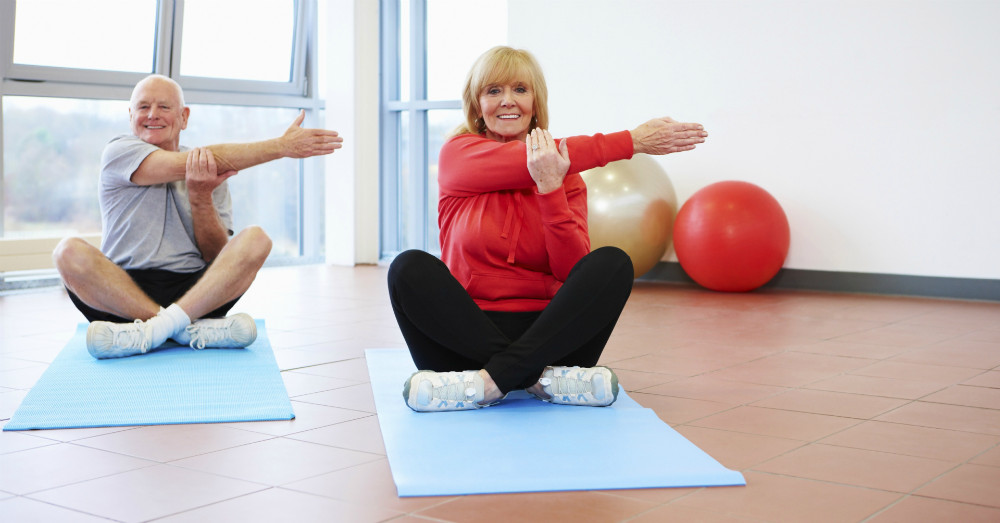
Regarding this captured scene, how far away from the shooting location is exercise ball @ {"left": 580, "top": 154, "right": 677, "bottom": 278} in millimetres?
4824

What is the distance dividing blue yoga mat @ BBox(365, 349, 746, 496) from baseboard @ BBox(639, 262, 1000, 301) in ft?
9.85

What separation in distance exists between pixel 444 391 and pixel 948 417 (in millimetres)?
1153

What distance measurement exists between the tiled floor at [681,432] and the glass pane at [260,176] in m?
2.86

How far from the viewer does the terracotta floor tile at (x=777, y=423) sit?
1998mm

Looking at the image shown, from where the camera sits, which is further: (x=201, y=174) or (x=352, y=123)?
(x=352, y=123)

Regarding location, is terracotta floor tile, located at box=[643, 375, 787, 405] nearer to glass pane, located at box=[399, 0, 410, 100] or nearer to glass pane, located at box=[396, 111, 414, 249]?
glass pane, located at box=[396, 111, 414, 249]

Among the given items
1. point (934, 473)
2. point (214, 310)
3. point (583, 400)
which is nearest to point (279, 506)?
point (583, 400)

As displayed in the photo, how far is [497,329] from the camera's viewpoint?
7.03 feet

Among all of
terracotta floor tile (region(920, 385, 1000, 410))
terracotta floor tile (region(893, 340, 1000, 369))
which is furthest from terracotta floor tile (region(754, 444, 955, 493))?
terracotta floor tile (region(893, 340, 1000, 369))

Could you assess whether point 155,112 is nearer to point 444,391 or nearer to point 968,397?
point 444,391

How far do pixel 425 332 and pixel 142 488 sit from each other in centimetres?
73

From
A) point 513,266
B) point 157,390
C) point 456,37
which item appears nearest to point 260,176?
point 456,37

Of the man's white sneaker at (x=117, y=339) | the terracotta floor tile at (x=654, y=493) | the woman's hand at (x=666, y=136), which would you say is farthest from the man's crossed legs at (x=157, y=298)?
the terracotta floor tile at (x=654, y=493)

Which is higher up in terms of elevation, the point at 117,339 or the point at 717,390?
the point at 117,339
